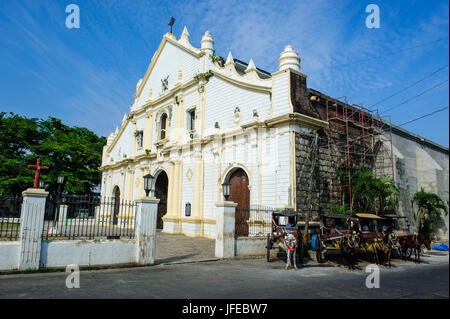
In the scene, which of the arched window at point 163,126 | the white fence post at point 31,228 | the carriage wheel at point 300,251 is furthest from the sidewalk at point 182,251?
the arched window at point 163,126

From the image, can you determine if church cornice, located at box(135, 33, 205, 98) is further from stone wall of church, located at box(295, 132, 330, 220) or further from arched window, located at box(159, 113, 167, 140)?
stone wall of church, located at box(295, 132, 330, 220)

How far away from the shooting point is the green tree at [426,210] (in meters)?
18.4

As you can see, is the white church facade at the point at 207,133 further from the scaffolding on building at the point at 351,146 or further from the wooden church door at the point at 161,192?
the scaffolding on building at the point at 351,146

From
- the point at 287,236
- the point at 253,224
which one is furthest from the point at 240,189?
the point at 287,236

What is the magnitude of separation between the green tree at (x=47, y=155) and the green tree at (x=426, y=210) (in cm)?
2858

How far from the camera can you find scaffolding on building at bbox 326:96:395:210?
15219 millimetres

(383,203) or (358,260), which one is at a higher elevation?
(383,203)

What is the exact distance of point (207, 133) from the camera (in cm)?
1858

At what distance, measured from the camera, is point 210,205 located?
1752 cm

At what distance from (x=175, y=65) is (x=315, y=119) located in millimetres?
12331

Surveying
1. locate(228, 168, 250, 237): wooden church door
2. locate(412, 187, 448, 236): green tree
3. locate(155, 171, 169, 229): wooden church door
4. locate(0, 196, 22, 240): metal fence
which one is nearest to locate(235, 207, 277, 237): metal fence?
locate(228, 168, 250, 237): wooden church door

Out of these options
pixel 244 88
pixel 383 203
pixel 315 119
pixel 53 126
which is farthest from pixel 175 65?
pixel 53 126

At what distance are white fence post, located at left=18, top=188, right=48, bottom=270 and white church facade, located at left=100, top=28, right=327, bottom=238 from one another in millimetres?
7849

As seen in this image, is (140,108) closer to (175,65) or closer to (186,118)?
(175,65)
